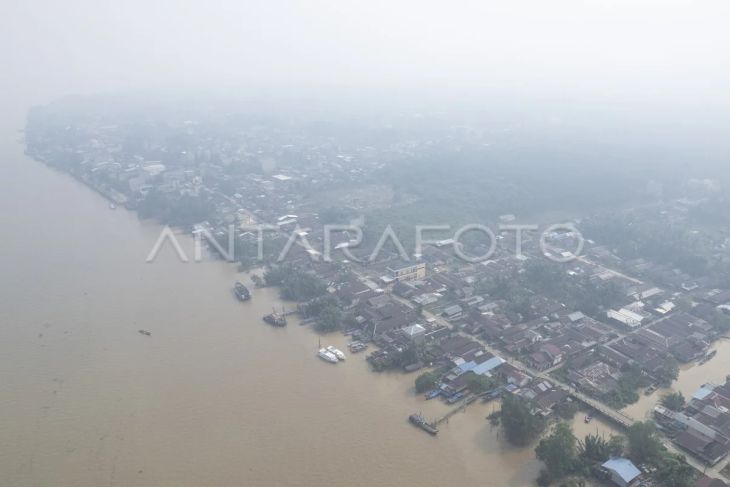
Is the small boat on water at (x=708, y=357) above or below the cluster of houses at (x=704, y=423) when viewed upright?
below

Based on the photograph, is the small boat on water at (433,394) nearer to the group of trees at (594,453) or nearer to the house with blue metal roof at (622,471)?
the group of trees at (594,453)

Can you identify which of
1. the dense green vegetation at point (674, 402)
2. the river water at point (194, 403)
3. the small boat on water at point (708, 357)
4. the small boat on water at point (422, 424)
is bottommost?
A: the river water at point (194, 403)

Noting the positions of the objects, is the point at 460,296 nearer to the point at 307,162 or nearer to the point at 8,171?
the point at 307,162

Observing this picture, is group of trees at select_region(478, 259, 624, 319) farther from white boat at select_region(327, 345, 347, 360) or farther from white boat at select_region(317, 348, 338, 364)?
white boat at select_region(317, 348, 338, 364)

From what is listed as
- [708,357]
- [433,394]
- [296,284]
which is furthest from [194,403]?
[708,357]

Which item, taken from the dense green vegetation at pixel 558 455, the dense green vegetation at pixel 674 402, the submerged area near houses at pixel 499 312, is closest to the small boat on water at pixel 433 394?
the submerged area near houses at pixel 499 312

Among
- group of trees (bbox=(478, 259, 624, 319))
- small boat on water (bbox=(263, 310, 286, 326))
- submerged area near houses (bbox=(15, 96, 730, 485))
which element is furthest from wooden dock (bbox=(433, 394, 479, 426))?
small boat on water (bbox=(263, 310, 286, 326))

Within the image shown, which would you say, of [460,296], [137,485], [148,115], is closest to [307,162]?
[460,296]
